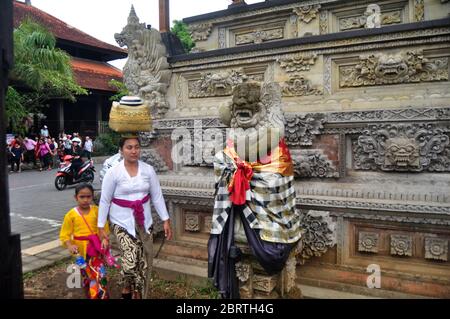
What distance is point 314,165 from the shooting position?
441 centimetres

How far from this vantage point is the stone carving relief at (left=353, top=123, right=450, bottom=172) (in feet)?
12.7

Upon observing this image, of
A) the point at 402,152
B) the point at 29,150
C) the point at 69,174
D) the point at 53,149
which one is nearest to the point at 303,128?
the point at 402,152

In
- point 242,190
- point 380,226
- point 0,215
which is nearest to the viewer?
point 0,215

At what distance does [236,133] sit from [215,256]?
46.4 inches

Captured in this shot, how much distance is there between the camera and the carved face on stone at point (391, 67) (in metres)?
4.12

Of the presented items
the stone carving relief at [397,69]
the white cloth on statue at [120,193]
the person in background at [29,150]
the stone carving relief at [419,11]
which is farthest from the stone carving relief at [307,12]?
the person in background at [29,150]

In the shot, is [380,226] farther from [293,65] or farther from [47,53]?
[47,53]

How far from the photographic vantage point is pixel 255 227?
3248 mm

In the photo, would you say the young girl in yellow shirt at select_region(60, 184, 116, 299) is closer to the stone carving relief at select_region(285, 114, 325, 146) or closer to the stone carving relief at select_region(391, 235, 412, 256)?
the stone carving relief at select_region(285, 114, 325, 146)

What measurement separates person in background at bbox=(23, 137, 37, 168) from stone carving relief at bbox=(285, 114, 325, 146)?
16263 mm

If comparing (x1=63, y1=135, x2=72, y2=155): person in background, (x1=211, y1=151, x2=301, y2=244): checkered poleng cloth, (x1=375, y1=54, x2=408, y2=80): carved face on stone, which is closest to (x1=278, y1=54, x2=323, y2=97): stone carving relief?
(x1=375, y1=54, x2=408, y2=80): carved face on stone

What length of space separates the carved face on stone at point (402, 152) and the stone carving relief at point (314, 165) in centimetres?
64

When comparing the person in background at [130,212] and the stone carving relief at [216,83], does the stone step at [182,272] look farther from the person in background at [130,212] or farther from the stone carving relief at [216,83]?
the stone carving relief at [216,83]
